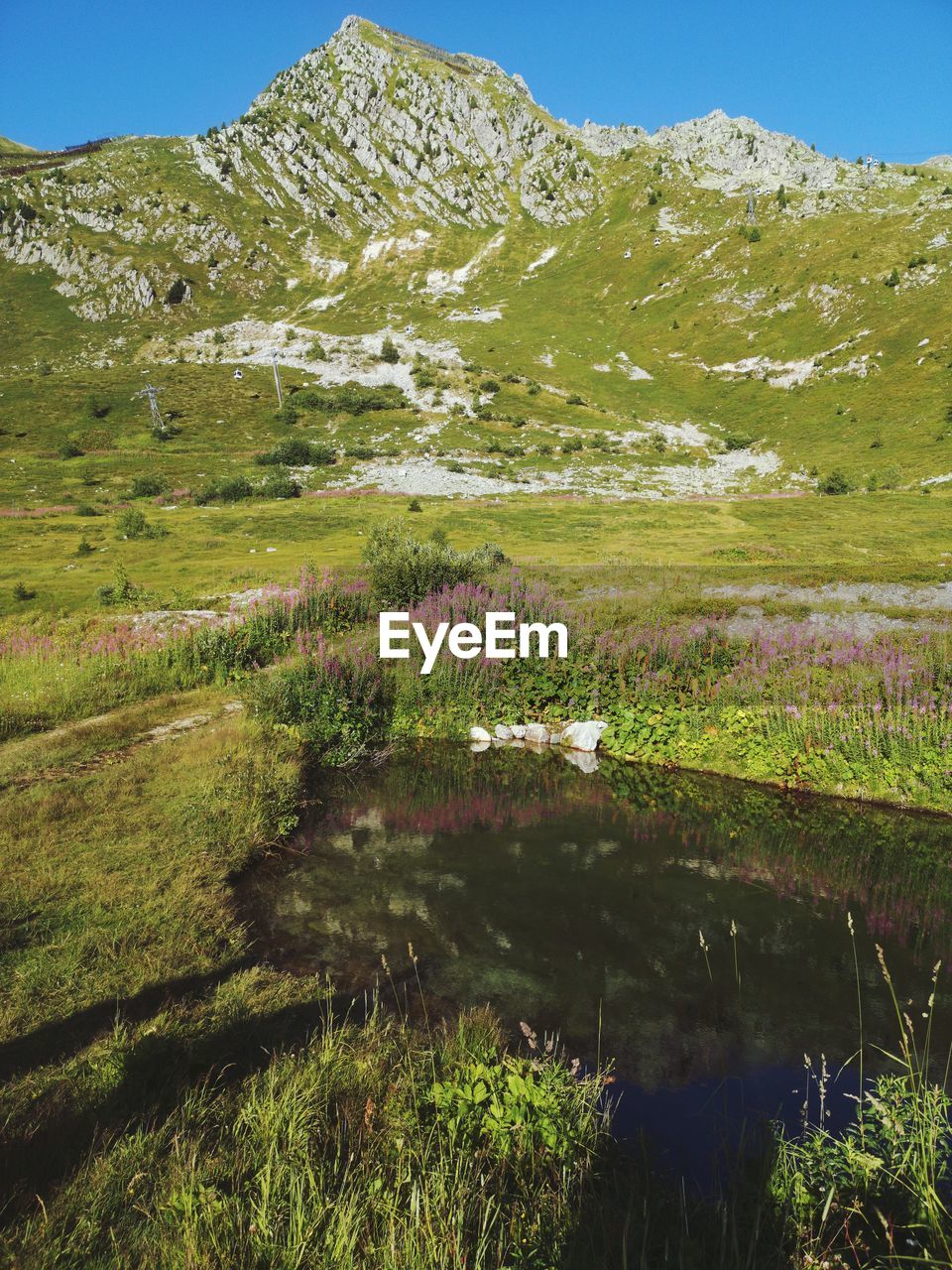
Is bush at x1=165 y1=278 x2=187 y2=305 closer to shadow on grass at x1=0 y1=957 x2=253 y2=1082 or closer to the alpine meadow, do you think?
the alpine meadow

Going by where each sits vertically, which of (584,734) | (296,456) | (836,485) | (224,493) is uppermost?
(296,456)

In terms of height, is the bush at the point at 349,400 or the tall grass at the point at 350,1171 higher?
the bush at the point at 349,400

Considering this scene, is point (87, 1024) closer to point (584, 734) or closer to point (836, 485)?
point (584, 734)

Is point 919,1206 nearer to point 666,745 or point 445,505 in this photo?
point 666,745

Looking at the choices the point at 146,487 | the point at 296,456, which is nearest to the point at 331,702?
the point at 146,487
